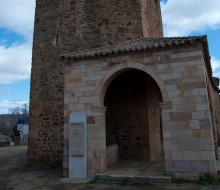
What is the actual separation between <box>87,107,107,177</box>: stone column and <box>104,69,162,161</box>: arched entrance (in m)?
2.18

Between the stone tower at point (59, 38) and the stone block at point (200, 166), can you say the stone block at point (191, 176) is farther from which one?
the stone tower at point (59, 38)

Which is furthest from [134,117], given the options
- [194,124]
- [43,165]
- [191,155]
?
[43,165]

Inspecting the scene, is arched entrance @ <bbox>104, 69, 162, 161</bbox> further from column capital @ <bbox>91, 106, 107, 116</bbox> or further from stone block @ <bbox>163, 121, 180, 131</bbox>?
stone block @ <bbox>163, 121, 180, 131</bbox>

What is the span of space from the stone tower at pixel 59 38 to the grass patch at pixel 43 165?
207mm

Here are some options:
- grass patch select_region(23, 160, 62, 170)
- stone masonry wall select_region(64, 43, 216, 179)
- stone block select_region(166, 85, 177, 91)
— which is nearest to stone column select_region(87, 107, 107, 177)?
stone masonry wall select_region(64, 43, 216, 179)

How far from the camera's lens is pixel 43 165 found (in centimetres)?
904

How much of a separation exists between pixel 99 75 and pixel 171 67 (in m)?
2.02

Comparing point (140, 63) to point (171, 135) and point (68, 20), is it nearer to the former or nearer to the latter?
point (171, 135)

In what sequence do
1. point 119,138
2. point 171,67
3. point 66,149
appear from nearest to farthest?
point 171,67 < point 66,149 < point 119,138

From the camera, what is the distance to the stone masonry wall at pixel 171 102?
5.58m

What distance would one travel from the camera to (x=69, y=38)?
10.2 m

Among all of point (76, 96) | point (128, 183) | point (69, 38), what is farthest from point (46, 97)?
point (128, 183)

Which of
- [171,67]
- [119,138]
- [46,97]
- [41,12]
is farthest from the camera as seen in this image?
[41,12]

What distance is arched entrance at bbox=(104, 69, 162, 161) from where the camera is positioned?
8438mm
